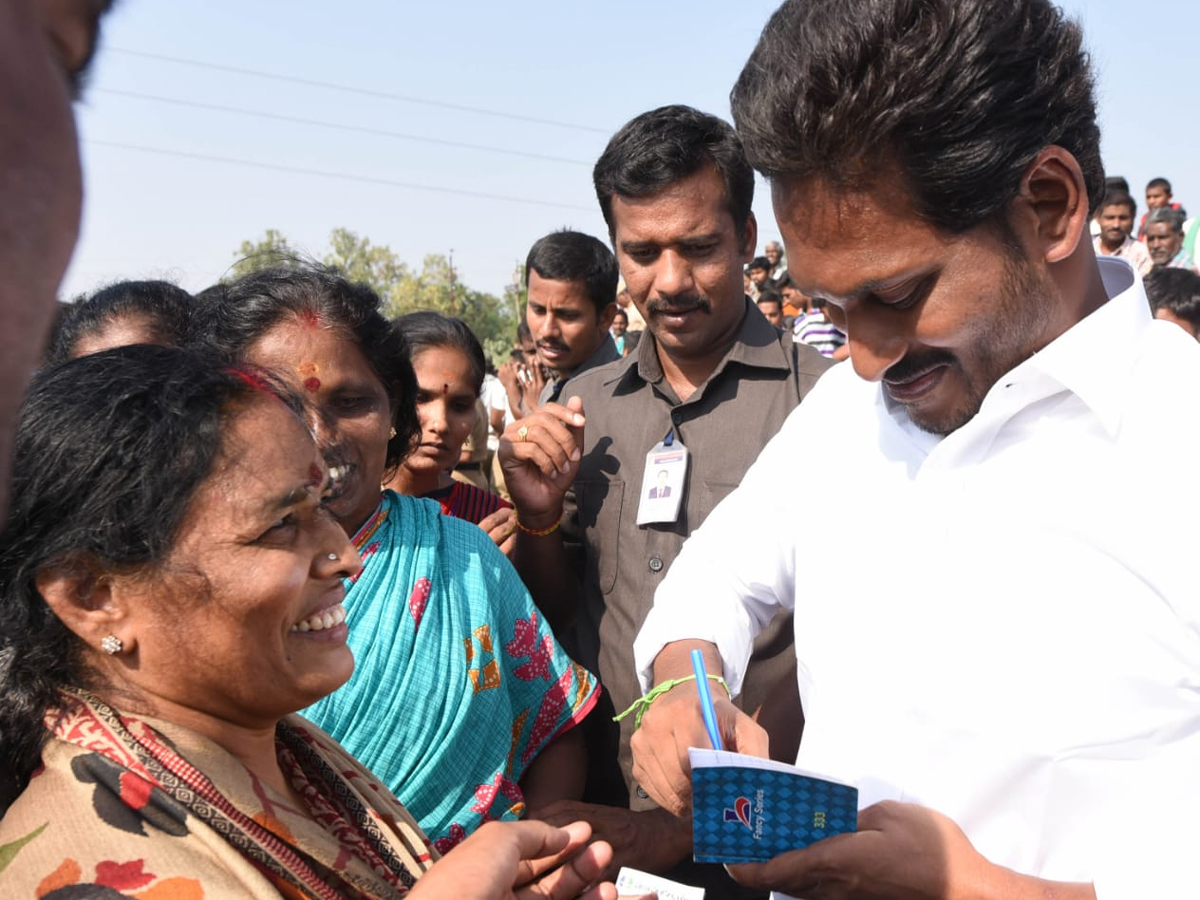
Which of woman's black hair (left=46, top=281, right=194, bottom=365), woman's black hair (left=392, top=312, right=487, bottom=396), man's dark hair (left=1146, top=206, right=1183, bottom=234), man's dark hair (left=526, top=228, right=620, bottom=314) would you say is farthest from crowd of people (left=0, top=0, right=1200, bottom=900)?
man's dark hair (left=1146, top=206, right=1183, bottom=234)

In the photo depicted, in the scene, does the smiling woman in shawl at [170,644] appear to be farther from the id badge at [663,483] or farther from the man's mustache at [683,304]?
the man's mustache at [683,304]

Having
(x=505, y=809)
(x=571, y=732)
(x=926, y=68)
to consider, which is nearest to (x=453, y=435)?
(x=571, y=732)

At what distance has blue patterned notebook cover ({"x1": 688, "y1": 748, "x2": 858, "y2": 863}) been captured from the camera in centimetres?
164

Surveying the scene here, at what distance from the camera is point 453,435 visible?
3883 millimetres

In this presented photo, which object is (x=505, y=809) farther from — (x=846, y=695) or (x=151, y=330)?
(x=151, y=330)

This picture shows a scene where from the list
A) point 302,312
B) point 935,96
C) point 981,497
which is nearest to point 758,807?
point 981,497

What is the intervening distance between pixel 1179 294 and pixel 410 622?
14.7ft

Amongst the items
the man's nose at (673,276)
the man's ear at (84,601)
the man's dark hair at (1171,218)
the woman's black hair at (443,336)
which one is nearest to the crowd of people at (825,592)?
the man's ear at (84,601)

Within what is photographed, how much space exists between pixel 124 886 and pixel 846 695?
4.08 feet

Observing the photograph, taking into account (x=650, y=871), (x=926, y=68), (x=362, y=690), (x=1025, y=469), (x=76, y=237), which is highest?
(x=926, y=68)

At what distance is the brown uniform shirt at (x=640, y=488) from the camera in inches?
120

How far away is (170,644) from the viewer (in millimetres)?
1606

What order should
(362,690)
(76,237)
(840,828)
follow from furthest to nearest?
(362,690)
(840,828)
(76,237)

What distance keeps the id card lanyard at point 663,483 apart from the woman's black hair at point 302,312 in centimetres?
76
